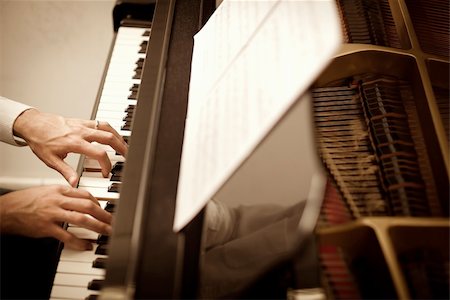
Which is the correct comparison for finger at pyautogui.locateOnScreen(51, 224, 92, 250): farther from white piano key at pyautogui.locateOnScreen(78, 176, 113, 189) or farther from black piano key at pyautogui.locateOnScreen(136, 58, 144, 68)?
black piano key at pyautogui.locateOnScreen(136, 58, 144, 68)

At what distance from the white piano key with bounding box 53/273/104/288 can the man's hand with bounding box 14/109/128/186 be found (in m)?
0.31

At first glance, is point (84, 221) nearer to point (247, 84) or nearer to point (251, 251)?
point (251, 251)

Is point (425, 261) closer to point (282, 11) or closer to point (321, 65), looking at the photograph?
point (321, 65)

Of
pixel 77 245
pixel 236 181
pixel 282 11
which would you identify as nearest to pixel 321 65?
pixel 282 11

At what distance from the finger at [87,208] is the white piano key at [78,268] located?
15 centimetres

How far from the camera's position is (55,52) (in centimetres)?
287

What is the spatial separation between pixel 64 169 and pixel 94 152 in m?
0.15

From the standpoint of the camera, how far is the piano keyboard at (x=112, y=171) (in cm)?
117

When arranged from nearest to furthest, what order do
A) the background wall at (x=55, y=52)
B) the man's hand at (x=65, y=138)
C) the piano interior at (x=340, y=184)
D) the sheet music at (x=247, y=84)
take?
the sheet music at (x=247, y=84)
the piano interior at (x=340, y=184)
the man's hand at (x=65, y=138)
the background wall at (x=55, y=52)

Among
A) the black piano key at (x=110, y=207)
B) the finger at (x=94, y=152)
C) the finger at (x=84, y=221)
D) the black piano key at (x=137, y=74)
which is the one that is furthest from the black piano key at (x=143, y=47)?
the finger at (x=84, y=221)

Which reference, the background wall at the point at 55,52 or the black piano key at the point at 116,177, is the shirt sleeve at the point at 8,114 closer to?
the black piano key at the point at 116,177

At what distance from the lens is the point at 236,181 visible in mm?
1841

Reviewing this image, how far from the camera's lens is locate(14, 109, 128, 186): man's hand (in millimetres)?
1350

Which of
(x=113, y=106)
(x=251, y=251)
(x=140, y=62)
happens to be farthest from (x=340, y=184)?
(x=140, y=62)
